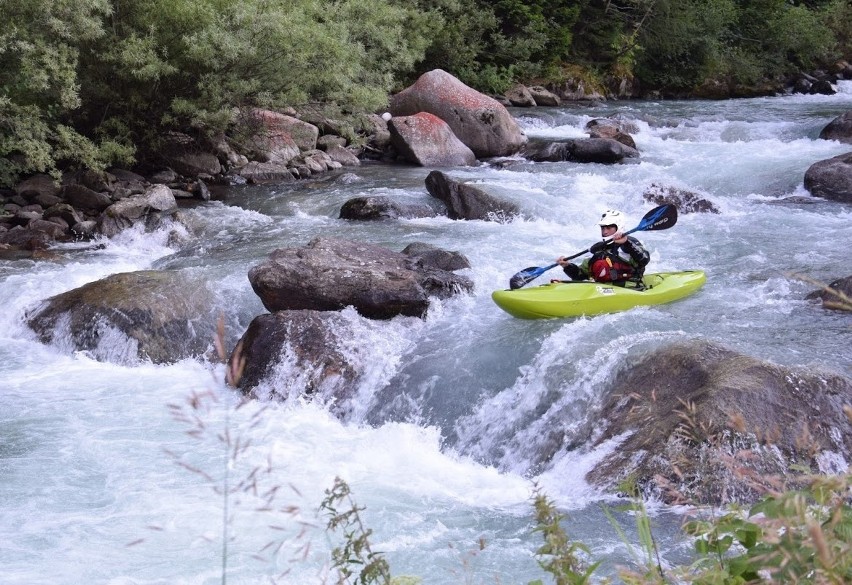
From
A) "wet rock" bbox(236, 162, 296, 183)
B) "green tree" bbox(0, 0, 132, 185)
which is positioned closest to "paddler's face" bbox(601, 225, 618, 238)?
"green tree" bbox(0, 0, 132, 185)

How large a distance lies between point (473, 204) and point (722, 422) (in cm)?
626

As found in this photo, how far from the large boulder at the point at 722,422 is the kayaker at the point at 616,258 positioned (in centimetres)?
166

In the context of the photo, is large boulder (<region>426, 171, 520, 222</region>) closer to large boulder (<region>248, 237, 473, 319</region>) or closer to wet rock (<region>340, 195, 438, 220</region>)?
wet rock (<region>340, 195, 438, 220</region>)

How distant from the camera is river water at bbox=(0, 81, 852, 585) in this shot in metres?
3.78

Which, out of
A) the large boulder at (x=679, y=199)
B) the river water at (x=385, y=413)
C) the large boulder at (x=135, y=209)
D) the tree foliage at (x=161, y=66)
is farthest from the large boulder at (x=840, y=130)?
the large boulder at (x=135, y=209)

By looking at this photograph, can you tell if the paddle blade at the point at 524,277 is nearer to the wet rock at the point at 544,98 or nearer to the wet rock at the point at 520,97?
the wet rock at the point at 520,97

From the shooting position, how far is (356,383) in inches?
231

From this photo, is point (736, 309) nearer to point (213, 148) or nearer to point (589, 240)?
point (589, 240)

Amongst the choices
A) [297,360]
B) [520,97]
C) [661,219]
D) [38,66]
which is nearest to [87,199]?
[38,66]

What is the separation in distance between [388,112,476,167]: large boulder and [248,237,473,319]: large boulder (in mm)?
7082

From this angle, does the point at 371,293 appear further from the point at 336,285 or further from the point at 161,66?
the point at 161,66

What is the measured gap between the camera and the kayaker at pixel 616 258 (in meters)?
6.40

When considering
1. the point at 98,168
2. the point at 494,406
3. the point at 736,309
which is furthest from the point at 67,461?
the point at 98,168

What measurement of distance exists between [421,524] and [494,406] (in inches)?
55.1
